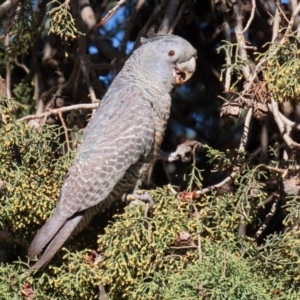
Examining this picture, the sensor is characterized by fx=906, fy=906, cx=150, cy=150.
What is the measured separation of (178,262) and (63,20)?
953mm

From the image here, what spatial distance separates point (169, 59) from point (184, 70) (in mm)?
67

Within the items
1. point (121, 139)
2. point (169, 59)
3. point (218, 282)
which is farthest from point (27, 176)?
point (218, 282)

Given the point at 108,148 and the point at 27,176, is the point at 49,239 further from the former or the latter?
the point at 108,148

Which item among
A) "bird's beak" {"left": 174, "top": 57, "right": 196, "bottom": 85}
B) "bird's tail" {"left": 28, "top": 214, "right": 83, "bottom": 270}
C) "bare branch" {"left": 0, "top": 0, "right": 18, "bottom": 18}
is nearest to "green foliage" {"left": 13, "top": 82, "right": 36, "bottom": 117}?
"bare branch" {"left": 0, "top": 0, "right": 18, "bottom": 18}

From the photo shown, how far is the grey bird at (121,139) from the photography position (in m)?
3.01

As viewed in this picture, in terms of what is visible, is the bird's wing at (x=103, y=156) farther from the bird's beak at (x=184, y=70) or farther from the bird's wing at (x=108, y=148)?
the bird's beak at (x=184, y=70)

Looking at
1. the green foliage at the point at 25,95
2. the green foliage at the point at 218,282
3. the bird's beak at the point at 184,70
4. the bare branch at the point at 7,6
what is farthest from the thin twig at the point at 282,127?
the green foliage at the point at 25,95

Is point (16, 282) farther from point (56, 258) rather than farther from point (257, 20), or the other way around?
point (257, 20)

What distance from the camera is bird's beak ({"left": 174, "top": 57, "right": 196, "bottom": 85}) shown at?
3256 millimetres

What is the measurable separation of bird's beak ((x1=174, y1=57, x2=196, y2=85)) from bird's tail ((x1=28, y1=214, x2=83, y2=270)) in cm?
71

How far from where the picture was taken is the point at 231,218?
9.59 ft

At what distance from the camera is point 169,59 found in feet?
10.8

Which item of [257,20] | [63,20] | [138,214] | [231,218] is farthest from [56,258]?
[257,20]

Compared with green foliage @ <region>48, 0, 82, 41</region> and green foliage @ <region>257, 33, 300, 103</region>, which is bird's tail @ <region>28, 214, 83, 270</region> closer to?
green foliage @ <region>48, 0, 82, 41</region>
